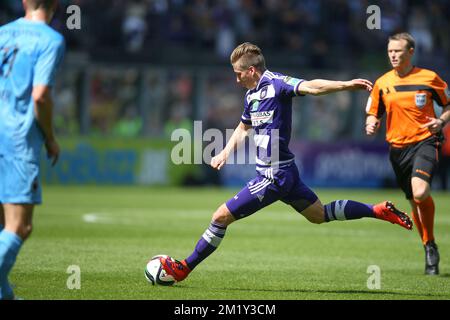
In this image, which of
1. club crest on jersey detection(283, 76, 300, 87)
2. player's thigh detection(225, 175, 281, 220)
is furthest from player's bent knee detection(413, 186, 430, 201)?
club crest on jersey detection(283, 76, 300, 87)

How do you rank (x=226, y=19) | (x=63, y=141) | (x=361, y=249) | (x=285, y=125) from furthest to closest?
(x=226, y=19)
(x=63, y=141)
(x=361, y=249)
(x=285, y=125)

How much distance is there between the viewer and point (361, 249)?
1214 cm

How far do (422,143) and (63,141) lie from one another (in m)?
16.3

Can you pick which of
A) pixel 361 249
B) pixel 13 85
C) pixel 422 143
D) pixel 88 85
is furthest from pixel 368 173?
pixel 13 85

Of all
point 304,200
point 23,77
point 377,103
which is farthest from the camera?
point 377,103

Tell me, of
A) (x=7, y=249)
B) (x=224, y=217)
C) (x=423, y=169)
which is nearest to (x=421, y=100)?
(x=423, y=169)

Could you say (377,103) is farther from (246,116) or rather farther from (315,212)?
(246,116)

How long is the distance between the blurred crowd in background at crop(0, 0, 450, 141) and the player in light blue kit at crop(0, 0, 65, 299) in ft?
60.9

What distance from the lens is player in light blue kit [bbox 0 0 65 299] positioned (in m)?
6.32

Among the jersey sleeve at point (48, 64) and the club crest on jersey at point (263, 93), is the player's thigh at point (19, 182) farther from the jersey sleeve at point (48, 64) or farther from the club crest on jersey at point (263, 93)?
the club crest on jersey at point (263, 93)

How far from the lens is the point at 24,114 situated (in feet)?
21.1

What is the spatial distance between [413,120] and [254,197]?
2695mm

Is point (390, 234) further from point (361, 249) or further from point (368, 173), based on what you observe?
point (368, 173)

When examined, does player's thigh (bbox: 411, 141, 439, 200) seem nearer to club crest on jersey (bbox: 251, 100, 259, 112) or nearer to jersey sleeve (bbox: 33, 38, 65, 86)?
club crest on jersey (bbox: 251, 100, 259, 112)
